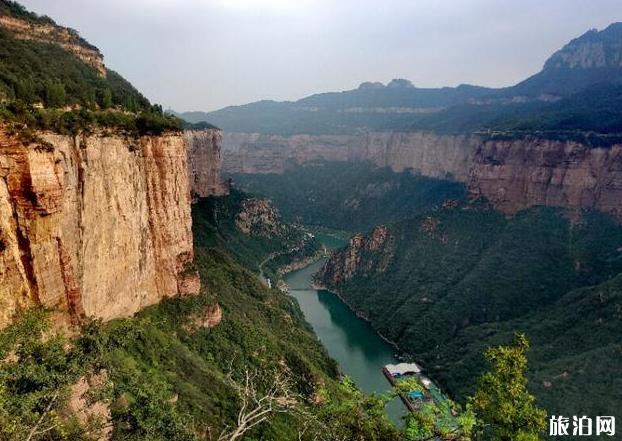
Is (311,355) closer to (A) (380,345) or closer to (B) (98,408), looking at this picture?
(A) (380,345)

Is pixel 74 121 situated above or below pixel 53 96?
below

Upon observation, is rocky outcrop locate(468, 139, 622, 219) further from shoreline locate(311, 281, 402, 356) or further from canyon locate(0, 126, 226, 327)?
canyon locate(0, 126, 226, 327)

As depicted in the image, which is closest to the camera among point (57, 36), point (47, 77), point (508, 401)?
point (508, 401)

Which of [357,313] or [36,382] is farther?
[357,313]

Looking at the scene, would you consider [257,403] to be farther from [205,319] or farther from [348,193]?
[348,193]

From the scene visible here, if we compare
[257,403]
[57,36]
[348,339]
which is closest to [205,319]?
[257,403]

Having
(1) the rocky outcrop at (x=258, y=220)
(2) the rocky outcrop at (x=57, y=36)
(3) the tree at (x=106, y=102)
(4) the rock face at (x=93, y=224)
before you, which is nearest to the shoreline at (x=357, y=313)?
(1) the rocky outcrop at (x=258, y=220)
